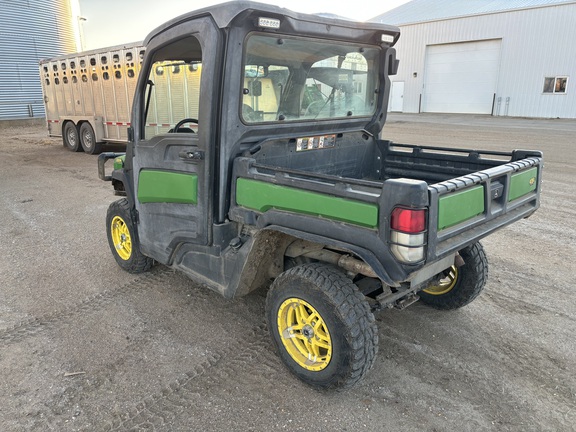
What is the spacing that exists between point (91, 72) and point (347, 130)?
444 inches

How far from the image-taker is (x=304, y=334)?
2914mm

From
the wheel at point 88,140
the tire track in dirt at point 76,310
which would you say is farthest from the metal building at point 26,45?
the tire track in dirt at point 76,310

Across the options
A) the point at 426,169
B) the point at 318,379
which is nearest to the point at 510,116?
the point at 426,169

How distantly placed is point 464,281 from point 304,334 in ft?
4.98

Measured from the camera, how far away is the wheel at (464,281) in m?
3.60

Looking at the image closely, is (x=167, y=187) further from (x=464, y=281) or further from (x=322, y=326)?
(x=464, y=281)

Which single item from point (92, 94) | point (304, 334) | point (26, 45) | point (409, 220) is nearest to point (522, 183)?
point (409, 220)

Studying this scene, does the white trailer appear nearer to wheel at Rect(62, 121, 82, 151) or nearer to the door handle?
wheel at Rect(62, 121, 82, 151)

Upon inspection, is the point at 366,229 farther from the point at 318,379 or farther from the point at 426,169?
the point at 426,169

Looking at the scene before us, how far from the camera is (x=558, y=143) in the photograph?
45.4 feet

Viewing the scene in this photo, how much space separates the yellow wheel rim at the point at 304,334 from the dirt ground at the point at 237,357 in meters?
0.19

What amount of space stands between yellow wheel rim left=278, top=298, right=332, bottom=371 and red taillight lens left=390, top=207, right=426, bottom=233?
32.3 inches

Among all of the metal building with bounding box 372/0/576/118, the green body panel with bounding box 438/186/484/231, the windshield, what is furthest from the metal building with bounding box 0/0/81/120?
the green body panel with bounding box 438/186/484/231

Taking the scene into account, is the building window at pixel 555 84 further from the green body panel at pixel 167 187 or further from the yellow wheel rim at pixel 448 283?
the green body panel at pixel 167 187
